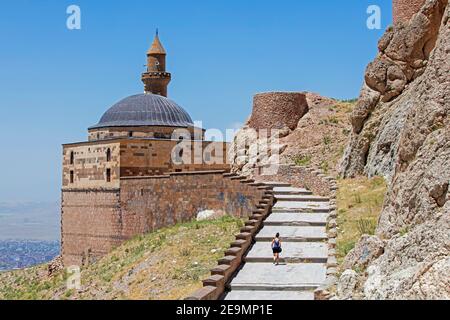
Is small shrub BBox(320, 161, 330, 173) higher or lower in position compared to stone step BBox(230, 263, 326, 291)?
higher

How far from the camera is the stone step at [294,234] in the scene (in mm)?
17234

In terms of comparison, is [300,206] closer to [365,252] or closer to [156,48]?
[365,252]

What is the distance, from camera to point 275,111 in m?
28.5

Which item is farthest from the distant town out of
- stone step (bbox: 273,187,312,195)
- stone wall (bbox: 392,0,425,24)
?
stone wall (bbox: 392,0,425,24)

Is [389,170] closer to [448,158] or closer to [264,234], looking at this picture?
[264,234]

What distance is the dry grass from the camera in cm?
1455

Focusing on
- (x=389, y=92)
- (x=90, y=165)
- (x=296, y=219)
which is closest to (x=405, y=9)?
(x=389, y=92)

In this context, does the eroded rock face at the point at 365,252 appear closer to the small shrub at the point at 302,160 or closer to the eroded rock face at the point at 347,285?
the eroded rock face at the point at 347,285

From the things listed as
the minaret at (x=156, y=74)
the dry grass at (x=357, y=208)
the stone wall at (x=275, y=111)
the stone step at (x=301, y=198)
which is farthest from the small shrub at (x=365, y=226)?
the minaret at (x=156, y=74)

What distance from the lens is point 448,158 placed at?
32.4 ft

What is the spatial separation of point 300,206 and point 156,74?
75.1ft

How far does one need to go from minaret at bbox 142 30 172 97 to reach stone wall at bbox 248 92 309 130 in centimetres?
1403

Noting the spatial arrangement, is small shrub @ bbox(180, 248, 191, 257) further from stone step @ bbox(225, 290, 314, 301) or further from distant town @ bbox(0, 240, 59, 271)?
distant town @ bbox(0, 240, 59, 271)

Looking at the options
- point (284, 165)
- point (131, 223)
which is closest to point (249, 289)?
point (284, 165)
